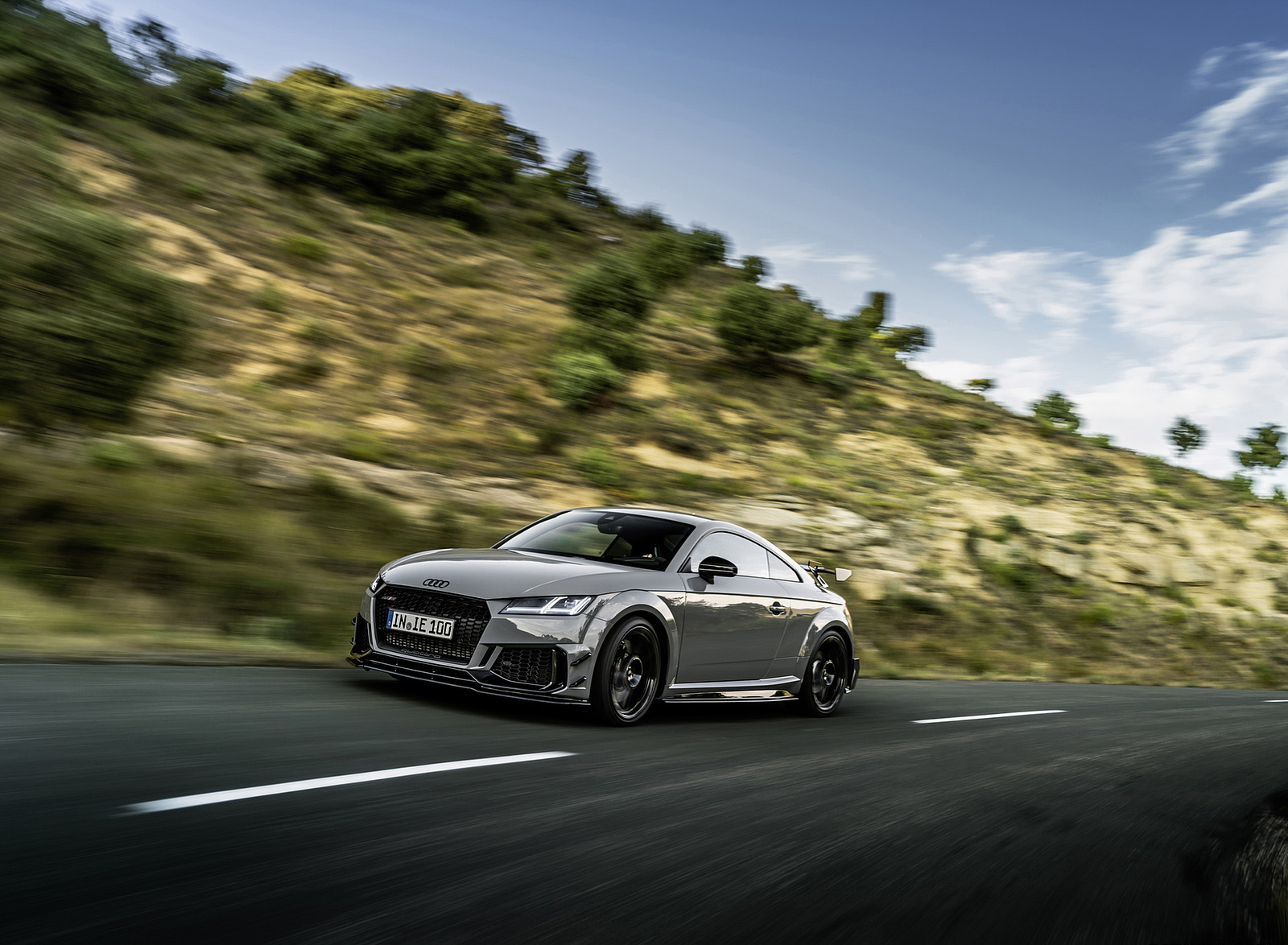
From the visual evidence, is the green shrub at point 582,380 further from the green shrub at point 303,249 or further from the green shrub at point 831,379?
the green shrub at point 831,379

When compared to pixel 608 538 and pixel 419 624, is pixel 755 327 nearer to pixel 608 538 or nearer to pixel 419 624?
pixel 608 538

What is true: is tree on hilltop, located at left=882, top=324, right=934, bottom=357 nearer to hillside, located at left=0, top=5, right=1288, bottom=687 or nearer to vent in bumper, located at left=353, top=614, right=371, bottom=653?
hillside, located at left=0, top=5, right=1288, bottom=687

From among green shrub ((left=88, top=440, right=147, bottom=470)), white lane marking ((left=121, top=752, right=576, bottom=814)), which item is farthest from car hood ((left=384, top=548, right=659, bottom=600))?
green shrub ((left=88, top=440, right=147, bottom=470))

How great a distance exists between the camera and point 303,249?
88.9 ft

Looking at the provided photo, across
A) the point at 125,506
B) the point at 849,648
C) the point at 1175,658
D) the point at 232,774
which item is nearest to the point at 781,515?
the point at 1175,658

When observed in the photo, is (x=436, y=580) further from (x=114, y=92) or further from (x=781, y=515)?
(x=114, y=92)

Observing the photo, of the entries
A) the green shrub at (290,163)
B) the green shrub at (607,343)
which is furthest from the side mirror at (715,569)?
the green shrub at (290,163)

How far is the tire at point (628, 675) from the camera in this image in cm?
695

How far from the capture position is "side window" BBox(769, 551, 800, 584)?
895 centimetres

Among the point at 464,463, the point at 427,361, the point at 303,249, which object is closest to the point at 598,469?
the point at 464,463

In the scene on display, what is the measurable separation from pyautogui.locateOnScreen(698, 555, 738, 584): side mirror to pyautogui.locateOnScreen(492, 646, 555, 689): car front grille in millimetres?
1583

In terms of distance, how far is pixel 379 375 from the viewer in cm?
2277

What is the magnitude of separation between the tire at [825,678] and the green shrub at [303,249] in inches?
829

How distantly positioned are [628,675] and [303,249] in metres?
22.5
